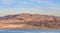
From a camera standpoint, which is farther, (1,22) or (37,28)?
(37,28)

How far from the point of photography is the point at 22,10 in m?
6.68

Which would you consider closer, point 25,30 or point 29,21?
point 29,21

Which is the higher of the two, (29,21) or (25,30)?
(29,21)

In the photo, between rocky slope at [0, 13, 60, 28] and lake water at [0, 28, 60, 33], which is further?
lake water at [0, 28, 60, 33]

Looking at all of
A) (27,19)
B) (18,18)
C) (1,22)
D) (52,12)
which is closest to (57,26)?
(52,12)

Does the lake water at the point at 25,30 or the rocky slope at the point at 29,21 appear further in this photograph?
the lake water at the point at 25,30

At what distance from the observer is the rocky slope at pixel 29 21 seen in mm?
6832

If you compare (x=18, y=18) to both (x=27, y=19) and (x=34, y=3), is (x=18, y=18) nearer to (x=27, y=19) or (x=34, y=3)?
(x=27, y=19)

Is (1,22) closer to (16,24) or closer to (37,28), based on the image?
(16,24)

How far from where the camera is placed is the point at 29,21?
6.97 meters

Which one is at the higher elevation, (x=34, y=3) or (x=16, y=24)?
(x=34, y=3)

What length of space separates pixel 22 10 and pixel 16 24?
2.43 feet

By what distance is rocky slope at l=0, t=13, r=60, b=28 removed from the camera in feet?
22.4

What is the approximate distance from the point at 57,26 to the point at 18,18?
170cm
